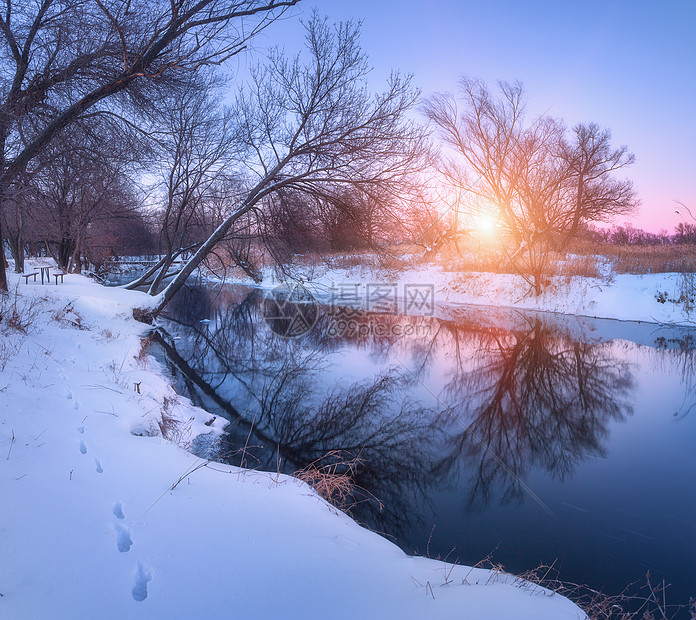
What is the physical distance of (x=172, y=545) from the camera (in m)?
2.01

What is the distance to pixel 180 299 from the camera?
2269cm

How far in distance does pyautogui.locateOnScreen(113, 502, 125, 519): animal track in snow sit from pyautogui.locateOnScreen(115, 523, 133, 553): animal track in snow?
10cm

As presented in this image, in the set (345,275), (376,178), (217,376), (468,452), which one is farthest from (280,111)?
(345,275)

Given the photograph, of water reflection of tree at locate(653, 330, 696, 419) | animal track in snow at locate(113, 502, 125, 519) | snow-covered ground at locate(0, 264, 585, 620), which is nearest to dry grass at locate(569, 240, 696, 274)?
water reflection of tree at locate(653, 330, 696, 419)

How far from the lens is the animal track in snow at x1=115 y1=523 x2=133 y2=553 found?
1.91 metres

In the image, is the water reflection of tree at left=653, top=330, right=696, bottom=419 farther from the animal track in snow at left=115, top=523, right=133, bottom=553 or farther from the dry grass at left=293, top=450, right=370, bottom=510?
the animal track in snow at left=115, top=523, right=133, bottom=553

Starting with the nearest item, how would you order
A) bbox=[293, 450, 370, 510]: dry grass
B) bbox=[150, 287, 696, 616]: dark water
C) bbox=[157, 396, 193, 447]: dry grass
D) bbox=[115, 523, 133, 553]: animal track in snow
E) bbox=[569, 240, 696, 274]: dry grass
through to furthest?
bbox=[115, 523, 133, 553]: animal track in snow → bbox=[150, 287, 696, 616]: dark water → bbox=[293, 450, 370, 510]: dry grass → bbox=[157, 396, 193, 447]: dry grass → bbox=[569, 240, 696, 274]: dry grass

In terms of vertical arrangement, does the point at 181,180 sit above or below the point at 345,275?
above

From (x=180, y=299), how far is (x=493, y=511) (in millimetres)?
21910

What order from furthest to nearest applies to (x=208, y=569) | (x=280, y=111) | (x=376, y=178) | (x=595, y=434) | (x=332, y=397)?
(x=280, y=111) → (x=376, y=178) → (x=332, y=397) → (x=595, y=434) → (x=208, y=569)

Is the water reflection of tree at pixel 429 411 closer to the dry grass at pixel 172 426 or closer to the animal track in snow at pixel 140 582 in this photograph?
the dry grass at pixel 172 426

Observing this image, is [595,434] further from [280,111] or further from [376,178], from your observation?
[280,111]

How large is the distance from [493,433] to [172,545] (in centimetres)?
509

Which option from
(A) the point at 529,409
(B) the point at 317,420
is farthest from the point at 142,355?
(A) the point at 529,409
